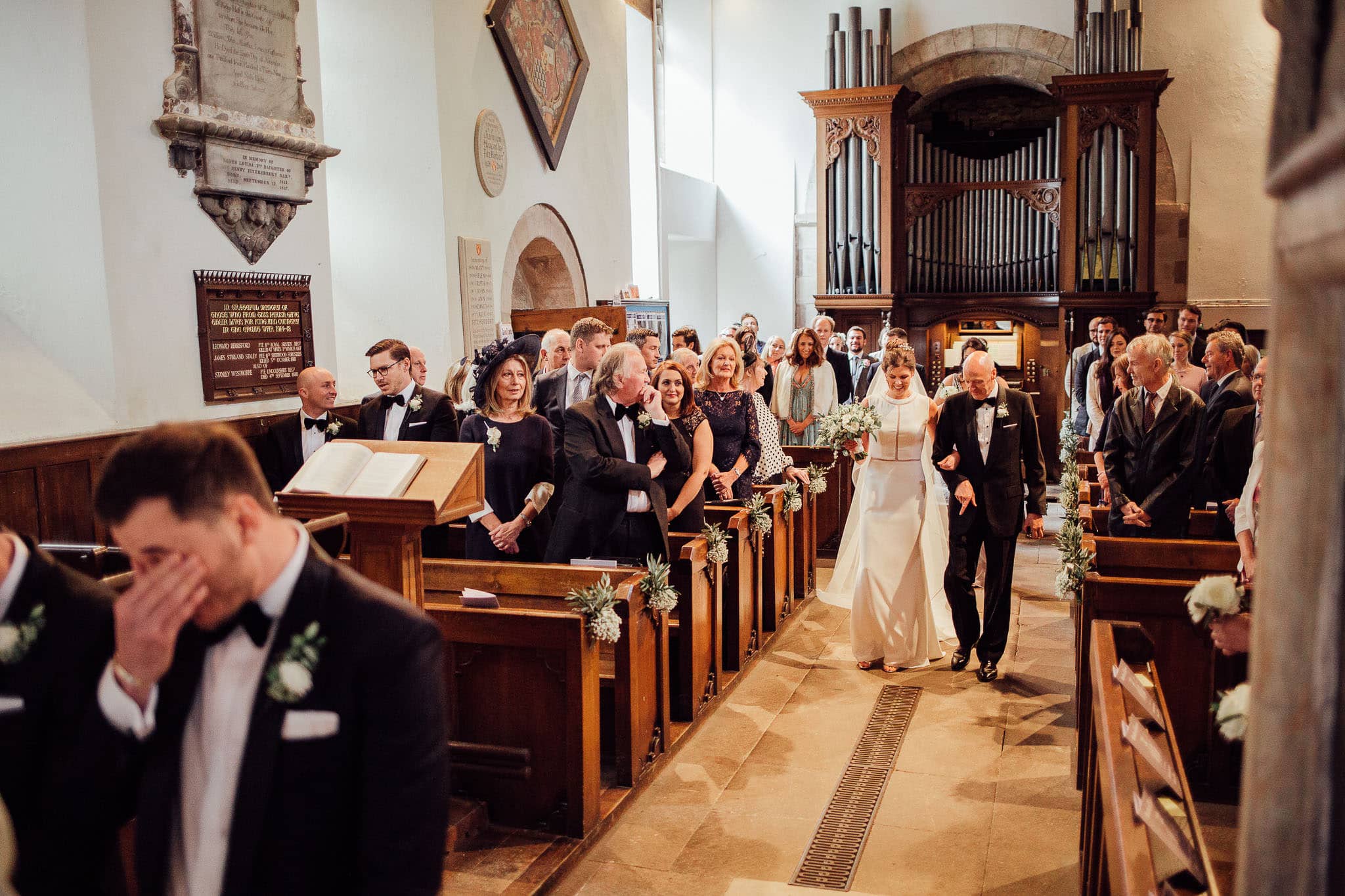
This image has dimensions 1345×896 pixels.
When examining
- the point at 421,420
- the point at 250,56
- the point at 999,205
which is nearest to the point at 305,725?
the point at 421,420

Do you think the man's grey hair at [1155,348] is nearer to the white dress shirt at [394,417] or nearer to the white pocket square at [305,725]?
the white dress shirt at [394,417]

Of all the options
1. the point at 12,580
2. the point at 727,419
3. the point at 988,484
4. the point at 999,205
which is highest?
the point at 999,205

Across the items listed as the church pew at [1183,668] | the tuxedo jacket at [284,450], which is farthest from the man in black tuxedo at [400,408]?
the church pew at [1183,668]

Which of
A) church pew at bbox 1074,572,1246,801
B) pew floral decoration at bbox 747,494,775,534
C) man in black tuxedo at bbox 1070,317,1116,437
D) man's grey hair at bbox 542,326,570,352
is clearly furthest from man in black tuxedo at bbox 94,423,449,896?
man in black tuxedo at bbox 1070,317,1116,437

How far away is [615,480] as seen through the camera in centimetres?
482

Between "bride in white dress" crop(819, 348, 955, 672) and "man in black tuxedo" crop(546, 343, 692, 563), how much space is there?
4.82ft

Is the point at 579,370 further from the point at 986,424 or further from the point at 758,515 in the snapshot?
the point at 986,424

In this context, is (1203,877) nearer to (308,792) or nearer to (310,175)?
(308,792)

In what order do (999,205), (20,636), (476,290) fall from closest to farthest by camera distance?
(20,636), (476,290), (999,205)

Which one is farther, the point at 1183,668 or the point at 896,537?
the point at 896,537

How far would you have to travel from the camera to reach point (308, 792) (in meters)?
1.63

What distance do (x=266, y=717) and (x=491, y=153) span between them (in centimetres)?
814

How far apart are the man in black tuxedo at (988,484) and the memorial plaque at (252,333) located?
3685mm

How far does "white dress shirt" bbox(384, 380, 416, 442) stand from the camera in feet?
17.8
